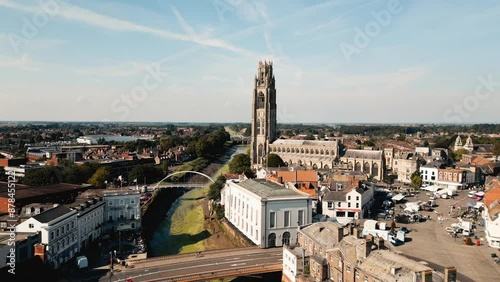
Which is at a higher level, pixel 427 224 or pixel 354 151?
pixel 354 151

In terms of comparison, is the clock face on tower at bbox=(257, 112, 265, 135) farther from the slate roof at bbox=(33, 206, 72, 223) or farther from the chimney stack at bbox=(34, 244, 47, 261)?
the chimney stack at bbox=(34, 244, 47, 261)

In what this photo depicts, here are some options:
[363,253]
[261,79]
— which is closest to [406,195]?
[363,253]

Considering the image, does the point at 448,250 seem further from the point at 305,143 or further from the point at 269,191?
the point at 305,143

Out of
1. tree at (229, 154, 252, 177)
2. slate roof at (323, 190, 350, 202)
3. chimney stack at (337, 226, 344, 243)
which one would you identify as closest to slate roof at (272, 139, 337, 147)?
tree at (229, 154, 252, 177)

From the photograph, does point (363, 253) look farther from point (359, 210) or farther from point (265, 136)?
point (265, 136)

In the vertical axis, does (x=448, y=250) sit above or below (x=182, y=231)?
above

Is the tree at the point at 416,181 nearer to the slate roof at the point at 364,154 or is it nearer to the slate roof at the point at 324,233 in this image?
the slate roof at the point at 364,154

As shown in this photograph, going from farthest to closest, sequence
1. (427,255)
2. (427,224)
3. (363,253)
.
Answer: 1. (427,224)
2. (427,255)
3. (363,253)

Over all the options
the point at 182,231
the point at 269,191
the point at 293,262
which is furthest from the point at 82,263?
the point at 269,191
